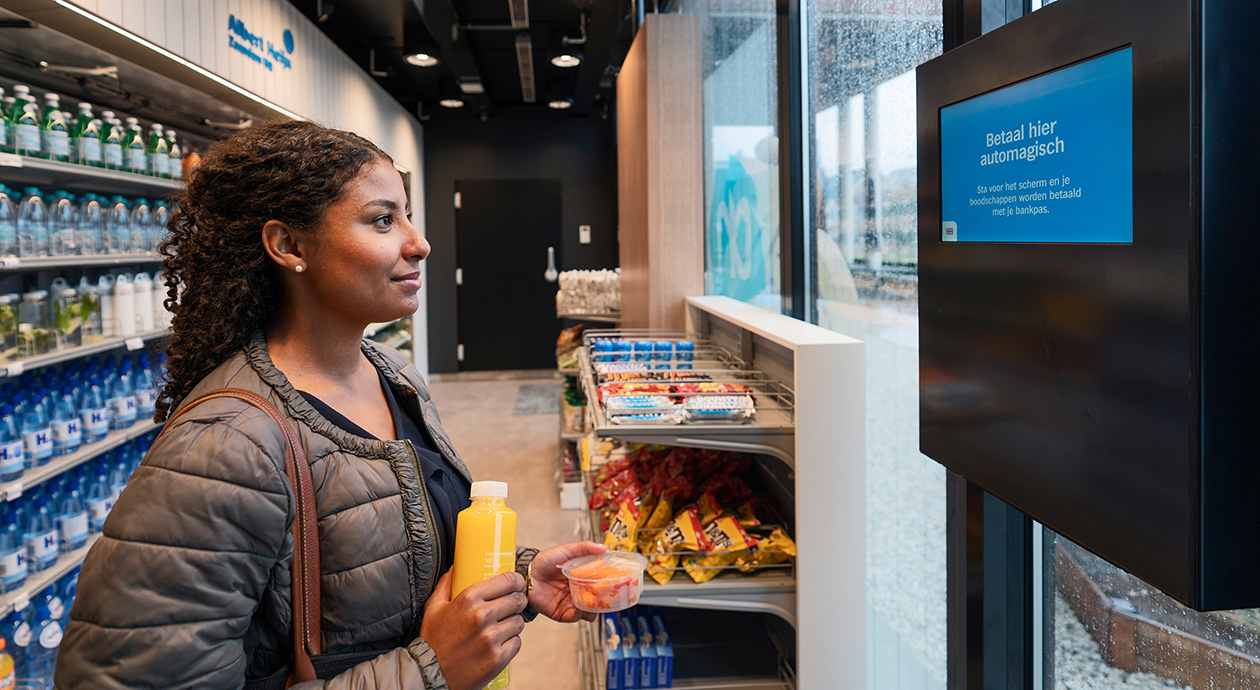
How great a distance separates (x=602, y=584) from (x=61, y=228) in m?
2.97

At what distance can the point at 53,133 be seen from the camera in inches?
118

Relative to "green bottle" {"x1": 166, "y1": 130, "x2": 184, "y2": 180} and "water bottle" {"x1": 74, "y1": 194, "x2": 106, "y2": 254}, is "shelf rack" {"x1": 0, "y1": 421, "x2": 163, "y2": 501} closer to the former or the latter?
"water bottle" {"x1": 74, "y1": 194, "x2": 106, "y2": 254}

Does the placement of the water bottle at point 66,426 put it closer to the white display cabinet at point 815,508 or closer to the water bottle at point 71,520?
the water bottle at point 71,520

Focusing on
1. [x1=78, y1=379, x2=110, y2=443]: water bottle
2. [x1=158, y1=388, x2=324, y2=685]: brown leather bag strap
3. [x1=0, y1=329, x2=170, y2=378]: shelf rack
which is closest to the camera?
[x1=158, y1=388, x2=324, y2=685]: brown leather bag strap

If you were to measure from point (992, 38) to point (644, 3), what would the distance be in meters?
5.09

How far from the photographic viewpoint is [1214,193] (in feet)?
2.10

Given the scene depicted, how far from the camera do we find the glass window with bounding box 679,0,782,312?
306 cm

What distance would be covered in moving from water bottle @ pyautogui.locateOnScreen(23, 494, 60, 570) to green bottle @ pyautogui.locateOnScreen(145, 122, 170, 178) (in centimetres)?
152

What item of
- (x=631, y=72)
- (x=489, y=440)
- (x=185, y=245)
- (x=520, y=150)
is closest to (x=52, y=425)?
(x=185, y=245)

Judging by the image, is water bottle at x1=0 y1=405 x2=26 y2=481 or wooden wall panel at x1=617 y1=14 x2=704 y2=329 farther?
wooden wall panel at x1=617 y1=14 x2=704 y2=329

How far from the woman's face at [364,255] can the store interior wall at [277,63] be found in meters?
0.62

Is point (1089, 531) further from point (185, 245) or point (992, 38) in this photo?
point (185, 245)

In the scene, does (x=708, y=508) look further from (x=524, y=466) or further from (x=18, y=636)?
(x=524, y=466)

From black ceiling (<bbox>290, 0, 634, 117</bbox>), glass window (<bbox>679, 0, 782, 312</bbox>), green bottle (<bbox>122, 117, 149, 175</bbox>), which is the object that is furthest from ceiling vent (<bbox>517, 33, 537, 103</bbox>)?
green bottle (<bbox>122, 117, 149, 175</bbox>)
